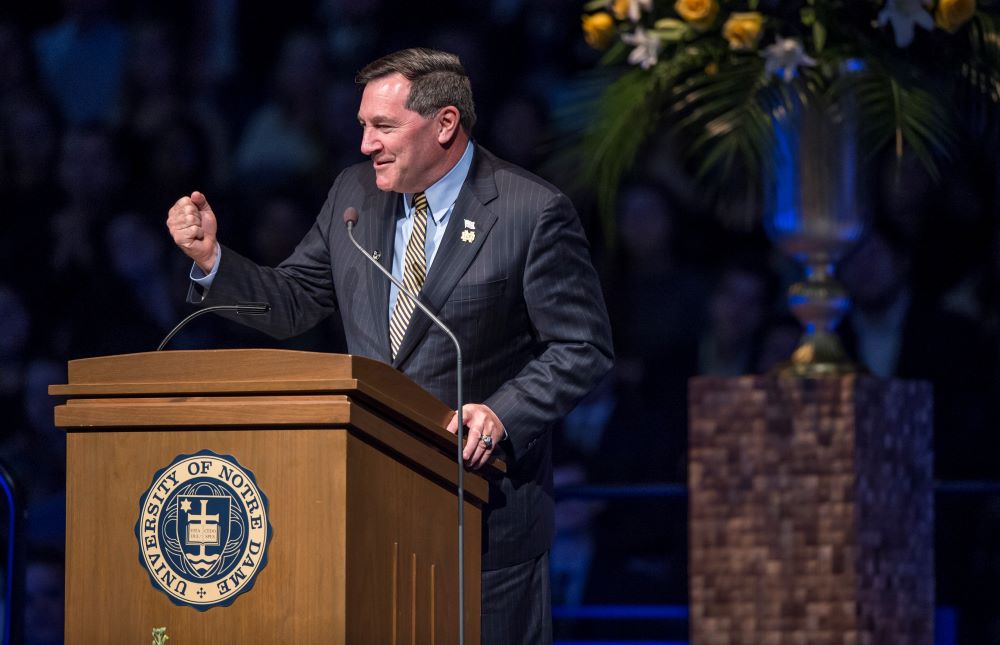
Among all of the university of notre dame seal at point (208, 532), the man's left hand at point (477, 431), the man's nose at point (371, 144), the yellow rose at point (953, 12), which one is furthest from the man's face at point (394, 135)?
the yellow rose at point (953, 12)

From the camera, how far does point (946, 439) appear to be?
4012 mm

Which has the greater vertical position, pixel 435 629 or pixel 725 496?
pixel 725 496

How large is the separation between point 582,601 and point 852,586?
1.06 m

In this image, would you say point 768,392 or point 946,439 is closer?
point 768,392

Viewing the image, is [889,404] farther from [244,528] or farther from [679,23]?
[244,528]

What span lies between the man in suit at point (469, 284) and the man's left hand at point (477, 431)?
9cm

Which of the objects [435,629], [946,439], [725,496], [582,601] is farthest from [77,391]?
[946,439]

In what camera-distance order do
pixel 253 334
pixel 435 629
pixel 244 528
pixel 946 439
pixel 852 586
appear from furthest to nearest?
pixel 253 334
pixel 946 439
pixel 852 586
pixel 435 629
pixel 244 528

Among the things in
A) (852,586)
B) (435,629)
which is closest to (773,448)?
(852,586)

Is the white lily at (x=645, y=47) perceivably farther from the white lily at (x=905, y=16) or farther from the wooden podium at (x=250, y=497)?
the wooden podium at (x=250, y=497)

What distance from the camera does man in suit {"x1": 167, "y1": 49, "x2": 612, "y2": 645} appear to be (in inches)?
92.3

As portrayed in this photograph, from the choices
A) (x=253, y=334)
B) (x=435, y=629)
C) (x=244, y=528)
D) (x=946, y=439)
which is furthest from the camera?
(x=253, y=334)

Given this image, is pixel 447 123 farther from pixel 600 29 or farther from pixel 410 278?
pixel 600 29

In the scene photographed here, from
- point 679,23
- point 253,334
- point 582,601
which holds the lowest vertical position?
point 582,601
